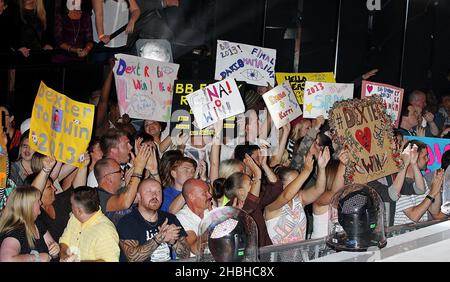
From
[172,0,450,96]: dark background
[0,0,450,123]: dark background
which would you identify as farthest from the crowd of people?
[172,0,450,96]: dark background

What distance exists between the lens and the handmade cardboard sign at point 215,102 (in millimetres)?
7609

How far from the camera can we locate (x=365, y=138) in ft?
22.7

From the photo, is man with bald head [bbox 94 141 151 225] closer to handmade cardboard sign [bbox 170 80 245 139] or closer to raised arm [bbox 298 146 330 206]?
raised arm [bbox 298 146 330 206]

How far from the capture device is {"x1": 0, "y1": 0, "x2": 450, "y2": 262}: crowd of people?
5.32 metres

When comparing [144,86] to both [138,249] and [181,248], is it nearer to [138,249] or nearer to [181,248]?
[181,248]

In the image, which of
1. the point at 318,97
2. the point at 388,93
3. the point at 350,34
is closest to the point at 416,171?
the point at 388,93

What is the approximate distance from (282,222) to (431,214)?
63.1 inches

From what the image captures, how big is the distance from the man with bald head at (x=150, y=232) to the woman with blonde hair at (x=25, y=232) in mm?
481

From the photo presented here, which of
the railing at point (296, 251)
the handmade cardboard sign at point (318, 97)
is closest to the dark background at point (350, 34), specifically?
the handmade cardboard sign at point (318, 97)

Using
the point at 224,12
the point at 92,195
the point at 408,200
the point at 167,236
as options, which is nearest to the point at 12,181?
the point at 92,195

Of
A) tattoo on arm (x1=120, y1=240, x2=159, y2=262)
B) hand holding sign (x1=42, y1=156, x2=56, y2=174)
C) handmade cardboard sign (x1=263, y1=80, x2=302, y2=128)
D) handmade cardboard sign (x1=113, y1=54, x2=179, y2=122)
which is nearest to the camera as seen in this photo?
tattoo on arm (x1=120, y1=240, x2=159, y2=262)

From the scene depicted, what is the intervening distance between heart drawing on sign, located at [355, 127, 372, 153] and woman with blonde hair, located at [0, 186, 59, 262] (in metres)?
2.75

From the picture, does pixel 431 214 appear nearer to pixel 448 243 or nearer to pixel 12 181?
pixel 448 243

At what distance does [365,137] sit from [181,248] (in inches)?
85.2
